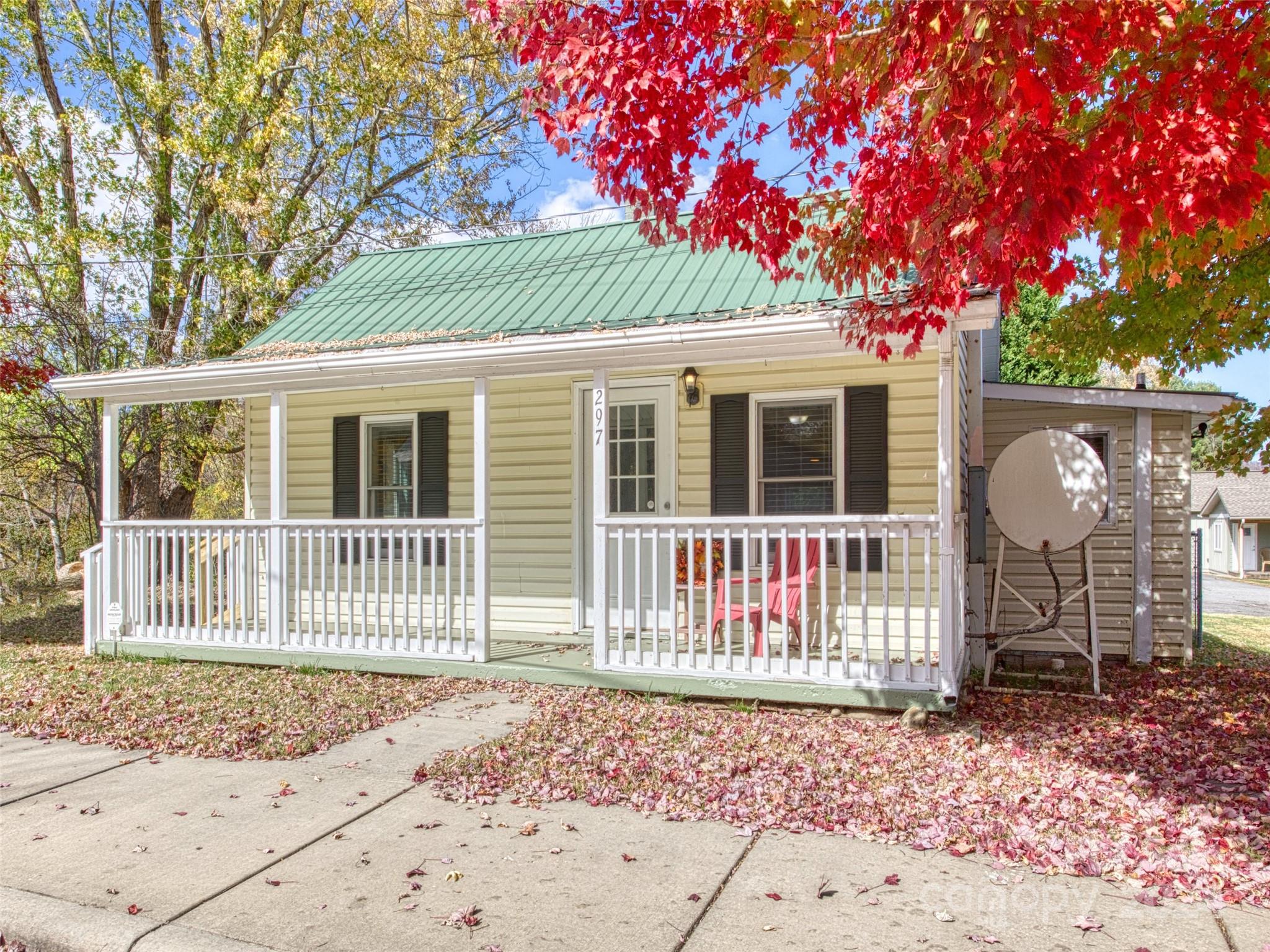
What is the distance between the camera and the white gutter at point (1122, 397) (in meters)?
8.41

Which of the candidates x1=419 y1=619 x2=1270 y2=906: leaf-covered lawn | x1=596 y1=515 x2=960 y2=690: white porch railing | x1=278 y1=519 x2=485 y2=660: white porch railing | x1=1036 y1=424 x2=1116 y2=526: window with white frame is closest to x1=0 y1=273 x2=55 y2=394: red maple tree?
x1=278 y1=519 x2=485 y2=660: white porch railing

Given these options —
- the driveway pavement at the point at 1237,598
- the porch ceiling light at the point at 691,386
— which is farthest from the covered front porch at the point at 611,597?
the driveway pavement at the point at 1237,598

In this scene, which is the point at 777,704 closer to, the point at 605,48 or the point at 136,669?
the point at 605,48

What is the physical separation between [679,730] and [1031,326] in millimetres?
16588

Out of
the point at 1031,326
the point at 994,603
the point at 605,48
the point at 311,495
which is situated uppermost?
the point at 1031,326

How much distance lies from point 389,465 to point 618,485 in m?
2.61

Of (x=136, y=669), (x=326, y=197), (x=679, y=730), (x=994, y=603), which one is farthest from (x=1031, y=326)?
(x=136, y=669)

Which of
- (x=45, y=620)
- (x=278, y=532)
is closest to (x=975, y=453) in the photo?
(x=278, y=532)

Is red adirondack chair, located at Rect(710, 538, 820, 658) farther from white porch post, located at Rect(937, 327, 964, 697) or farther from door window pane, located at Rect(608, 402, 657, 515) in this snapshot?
door window pane, located at Rect(608, 402, 657, 515)

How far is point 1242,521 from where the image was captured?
38000 mm

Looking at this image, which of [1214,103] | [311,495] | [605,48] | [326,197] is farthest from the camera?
[326,197]

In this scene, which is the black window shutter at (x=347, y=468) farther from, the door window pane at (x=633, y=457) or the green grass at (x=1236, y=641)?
the green grass at (x=1236, y=641)

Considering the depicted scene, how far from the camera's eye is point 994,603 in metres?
7.36

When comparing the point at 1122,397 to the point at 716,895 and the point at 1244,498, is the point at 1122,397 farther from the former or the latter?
the point at 1244,498
